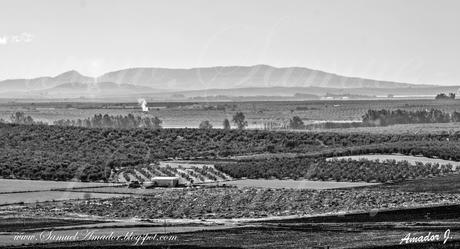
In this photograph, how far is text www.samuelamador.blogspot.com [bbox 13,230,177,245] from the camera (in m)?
32.8

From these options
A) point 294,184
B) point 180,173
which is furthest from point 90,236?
point 180,173

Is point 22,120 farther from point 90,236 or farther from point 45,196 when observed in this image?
point 90,236

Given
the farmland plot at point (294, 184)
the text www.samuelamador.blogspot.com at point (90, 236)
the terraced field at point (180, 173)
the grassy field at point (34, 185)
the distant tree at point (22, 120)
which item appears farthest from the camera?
the distant tree at point (22, 120)

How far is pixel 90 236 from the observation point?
3384cm

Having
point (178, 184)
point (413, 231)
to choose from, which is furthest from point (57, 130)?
point (413, 231)

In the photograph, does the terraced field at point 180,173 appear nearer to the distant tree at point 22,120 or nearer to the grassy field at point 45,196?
the grassy field at point 45,196

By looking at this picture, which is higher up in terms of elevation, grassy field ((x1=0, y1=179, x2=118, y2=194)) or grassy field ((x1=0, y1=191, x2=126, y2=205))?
grassy field ((x1=0, y1=191, x2=126, y2=205))

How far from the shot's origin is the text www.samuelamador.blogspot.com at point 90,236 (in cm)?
3278

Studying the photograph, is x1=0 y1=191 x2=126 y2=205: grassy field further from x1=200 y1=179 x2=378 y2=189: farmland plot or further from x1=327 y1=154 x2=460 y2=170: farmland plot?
x1=327 y1=154 x2=460 y2=170: farmland plot

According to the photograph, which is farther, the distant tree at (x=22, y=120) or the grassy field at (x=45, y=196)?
the distant tree at (x=22, y=120)

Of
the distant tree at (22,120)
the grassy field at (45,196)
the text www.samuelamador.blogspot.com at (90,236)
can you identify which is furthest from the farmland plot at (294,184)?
the distant tree at (22,120)

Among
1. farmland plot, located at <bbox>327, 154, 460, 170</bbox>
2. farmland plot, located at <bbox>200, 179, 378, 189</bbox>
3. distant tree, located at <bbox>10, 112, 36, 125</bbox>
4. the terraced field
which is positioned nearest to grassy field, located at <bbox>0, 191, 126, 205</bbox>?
the terraced field

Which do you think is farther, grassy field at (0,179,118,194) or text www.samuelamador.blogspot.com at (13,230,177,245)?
grassy field at (0,179,118,194)

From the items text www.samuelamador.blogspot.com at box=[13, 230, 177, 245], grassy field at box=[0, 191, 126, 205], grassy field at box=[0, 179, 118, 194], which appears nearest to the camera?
text www.samuelamador.blogspot.com at box=[13, 230, 177, 245]
